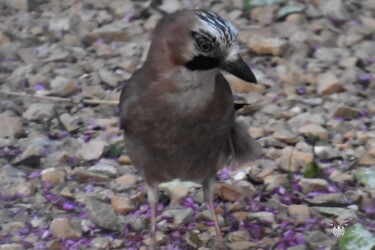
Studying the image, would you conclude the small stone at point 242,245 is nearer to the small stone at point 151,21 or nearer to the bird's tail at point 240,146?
the bird's tail at point 240,146

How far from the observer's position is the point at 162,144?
4.20m

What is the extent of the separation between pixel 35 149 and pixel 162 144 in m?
0.95

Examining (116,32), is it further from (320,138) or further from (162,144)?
(162,144)

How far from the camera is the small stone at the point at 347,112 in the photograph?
5309mm

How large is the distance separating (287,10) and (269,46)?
48 cm

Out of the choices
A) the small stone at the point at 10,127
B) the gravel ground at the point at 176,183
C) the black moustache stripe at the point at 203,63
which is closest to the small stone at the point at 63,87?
the gravel ground at the point at 176,183

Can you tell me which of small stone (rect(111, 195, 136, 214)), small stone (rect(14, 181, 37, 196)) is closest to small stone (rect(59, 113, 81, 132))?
small stone (rect(14, 181, 37, 196))

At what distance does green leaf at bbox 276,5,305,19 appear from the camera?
6246mm

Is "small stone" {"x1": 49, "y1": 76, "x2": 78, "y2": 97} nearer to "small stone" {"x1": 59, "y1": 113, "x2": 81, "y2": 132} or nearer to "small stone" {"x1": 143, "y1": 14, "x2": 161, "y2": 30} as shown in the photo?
"small stone" {"x1": 59, "y1": 113, "x2": 81, "y2": 132}

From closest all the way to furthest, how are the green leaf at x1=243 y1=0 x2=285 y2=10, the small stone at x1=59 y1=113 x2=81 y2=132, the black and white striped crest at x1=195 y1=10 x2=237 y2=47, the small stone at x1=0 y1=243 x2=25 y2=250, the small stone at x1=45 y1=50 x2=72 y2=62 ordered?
the black and white striped crest at x1=195 y1=10 x2=237 y2=47 < the small stone at x1=0 y1=243 x2=25 y2=250 < the small stone at x1=59 y1=113 x2=81 y2=132 < the small stone at x1=45 y1=50 x2=72 y2=62 < the green leaf at x1=243 y1=0 x2=285 y2=10

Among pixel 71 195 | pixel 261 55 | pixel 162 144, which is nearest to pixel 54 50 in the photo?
pixel 261 55

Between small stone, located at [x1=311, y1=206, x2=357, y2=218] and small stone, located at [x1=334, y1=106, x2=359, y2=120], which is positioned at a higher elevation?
small stone, located at [x1=311, y1=206, x2=357, y2=218]

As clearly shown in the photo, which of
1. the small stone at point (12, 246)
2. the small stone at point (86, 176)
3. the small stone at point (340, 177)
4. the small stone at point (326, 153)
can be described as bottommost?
the small stone at point (326, 153)

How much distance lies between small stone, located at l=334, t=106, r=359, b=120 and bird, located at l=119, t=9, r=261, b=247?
0.97 m
